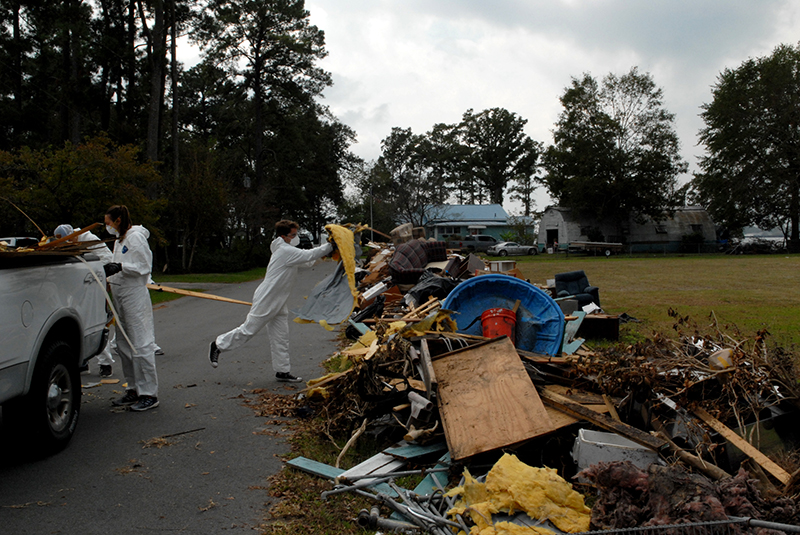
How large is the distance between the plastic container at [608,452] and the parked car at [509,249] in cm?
4614

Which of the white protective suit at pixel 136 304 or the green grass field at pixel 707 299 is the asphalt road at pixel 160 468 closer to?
the white protective suit at pixel 136 304

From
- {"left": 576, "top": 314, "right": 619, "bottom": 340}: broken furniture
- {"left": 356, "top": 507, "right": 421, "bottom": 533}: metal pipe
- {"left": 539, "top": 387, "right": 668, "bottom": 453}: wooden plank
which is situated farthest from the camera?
{"left": 576, "top": 314, "right": 619, "bottom": 340}: broken furniture

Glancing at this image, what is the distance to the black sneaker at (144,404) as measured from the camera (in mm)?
5863

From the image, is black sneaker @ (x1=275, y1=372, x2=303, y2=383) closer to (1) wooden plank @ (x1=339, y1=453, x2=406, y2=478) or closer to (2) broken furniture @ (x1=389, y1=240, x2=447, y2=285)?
(1) wooden plank @ (x1=339, y1=453, x2=406, y2=478)

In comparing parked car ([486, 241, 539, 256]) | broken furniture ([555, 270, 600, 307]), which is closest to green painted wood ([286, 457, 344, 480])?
broken furniture ([555, 270, 600, 307])

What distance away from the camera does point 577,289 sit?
12.0 metres

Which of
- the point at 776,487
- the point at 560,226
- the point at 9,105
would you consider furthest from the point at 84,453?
the point at 560,226

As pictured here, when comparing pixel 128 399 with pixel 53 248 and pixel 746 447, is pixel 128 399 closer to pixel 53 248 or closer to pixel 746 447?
pixel 53 248

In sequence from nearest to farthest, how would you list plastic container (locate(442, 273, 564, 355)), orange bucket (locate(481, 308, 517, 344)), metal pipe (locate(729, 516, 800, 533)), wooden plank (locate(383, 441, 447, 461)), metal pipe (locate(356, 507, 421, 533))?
metal pipe (locate(729, 516, 800, 533)) < metal pipe (locate(356, 507, 421, 533)) < wooden plank (locate(383, 441, 447, 461)) < orange bucket (locate(481, 308, 517, 344)) < plastic container (locate(442, 273, 564, 355))

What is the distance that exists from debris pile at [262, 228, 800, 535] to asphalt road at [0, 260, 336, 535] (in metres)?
0.62

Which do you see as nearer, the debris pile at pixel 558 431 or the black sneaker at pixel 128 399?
the debris pile at pixel 558 431

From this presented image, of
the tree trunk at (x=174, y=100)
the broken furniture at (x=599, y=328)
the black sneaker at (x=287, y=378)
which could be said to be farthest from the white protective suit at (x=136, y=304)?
the tree trunk at (x=174, y=100)

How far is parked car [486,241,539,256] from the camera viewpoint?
49.7 m

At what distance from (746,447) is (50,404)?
16.4 ft
